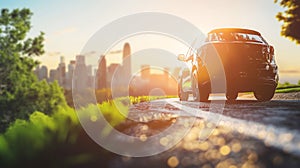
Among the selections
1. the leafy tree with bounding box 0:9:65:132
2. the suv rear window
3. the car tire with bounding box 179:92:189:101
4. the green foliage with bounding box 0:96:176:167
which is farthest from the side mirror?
the leafy tree with bounding box 0:9:65:132

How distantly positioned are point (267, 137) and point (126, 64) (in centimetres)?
341

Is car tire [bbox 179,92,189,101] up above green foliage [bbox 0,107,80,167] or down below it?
above

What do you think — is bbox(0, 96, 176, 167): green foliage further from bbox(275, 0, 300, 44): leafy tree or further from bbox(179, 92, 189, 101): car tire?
bbox(275, 0, 300, 44): leafy tree

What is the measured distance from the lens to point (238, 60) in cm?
873

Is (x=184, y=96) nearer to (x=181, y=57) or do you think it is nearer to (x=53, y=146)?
(x=181, y=57)

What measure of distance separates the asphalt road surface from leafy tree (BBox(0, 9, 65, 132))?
32.1 metres

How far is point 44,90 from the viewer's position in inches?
1633

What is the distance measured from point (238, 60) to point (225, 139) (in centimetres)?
396

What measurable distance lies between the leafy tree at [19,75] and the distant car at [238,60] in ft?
98.9

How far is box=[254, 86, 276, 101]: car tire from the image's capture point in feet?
30.9

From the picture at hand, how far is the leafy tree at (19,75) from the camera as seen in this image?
37969 mm

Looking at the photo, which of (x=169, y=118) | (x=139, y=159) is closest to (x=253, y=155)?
(x=139, y=159)

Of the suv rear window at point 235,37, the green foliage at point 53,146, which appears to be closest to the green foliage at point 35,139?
the green foliage at point 53,146

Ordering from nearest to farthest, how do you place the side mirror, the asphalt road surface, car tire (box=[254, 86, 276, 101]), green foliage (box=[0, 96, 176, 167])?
the asphalt road surface → green foliage (box=[0, 96, 176, 167]) → the side mirror → car tire (box=[254, 86, 276, 101])
